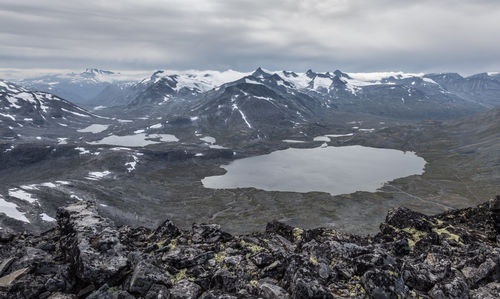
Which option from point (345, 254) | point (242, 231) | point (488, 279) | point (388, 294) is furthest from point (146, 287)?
point (242, 231)

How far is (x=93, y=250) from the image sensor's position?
16.3 meters

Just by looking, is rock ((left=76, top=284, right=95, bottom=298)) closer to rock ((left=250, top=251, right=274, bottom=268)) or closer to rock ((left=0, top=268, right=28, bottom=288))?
rock ((left=0, top=268, right=28, bottom=288))

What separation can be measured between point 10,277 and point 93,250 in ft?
14.7

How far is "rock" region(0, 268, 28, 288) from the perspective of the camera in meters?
15.2

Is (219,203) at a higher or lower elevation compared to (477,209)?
lower

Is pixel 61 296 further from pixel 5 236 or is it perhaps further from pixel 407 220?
pixel 407 220

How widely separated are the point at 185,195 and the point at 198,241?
17186cm

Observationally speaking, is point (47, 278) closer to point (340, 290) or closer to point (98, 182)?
point (340, 290)

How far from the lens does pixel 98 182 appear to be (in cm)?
19825

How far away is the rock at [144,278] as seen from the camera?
15141 millimetres

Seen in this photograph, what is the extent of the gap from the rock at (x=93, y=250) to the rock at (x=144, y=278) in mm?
1006

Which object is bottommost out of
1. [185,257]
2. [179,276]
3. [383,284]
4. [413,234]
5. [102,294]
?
[413,234]

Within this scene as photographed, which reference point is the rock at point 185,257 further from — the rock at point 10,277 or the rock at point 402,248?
the rock at point 402,248

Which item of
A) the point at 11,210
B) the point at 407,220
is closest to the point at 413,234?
the point at 407,220
